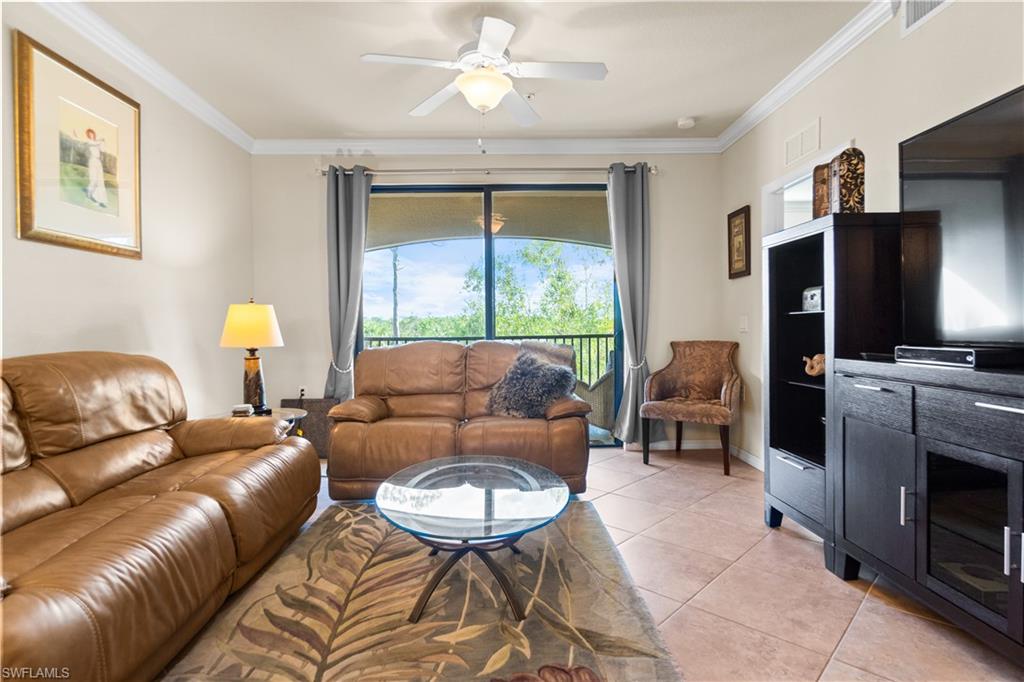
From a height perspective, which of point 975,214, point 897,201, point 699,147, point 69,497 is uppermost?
point 699,147

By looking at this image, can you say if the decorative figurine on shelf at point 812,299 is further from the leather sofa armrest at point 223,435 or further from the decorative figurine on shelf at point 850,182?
the leather sofa armrest at point 223,435

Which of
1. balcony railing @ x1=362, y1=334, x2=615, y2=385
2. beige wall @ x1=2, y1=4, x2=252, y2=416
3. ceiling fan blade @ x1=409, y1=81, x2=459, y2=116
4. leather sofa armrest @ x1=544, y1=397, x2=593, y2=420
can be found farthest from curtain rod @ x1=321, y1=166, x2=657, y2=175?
leather sofa armrest @ x1=544, y1=397, x2=593, y2=420

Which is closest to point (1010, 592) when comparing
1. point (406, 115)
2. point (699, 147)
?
point (699, 147)

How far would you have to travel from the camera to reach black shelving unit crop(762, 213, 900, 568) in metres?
2.08

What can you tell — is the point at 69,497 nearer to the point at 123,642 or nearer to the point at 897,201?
the point at 123,642

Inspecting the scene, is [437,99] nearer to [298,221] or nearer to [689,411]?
[298,221]

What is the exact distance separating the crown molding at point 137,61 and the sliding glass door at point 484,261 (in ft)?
4.30

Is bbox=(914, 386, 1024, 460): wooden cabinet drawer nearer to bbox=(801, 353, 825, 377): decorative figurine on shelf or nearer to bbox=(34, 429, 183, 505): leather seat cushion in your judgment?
bbox=(801, 353, 825, 377): decorative figurine on shelf

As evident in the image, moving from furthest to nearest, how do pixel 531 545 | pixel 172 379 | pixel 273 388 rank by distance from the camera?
pixel 273 388 < pixel 172 379 < pixel 531 545

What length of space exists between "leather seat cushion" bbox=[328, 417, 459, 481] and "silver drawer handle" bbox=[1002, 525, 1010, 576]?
2.32 metres

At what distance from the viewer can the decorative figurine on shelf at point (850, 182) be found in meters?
2.16

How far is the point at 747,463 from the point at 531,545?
235 cm

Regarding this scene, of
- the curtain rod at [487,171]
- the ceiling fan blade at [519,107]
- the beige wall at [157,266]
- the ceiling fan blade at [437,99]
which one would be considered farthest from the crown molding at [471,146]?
the ceiling fan blade at [437,99]

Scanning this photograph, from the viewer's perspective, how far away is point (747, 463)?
385cm
